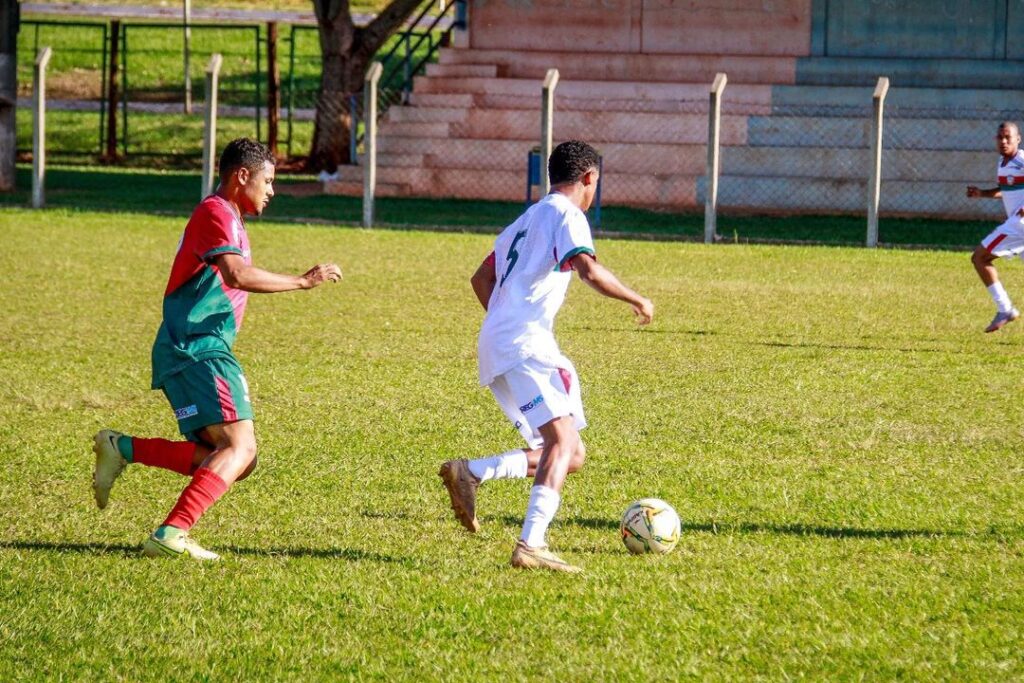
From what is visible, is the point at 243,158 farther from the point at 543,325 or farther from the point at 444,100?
the point at 444,100

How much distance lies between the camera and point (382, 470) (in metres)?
8.14

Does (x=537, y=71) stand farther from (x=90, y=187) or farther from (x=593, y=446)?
(x=593, y=446)

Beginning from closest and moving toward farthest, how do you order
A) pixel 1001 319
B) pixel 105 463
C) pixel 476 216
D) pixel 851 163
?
pixel 105 463, pixel 1001 319, pixel 476 216, pixel 851 163

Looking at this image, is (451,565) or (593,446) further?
(593,446)

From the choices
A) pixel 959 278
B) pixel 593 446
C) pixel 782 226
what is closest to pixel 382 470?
pixel 593 446

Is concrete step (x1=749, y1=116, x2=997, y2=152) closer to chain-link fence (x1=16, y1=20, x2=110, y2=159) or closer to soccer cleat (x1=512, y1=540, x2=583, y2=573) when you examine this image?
chain-link fence (x1=16, y1=20, x2=110, y2=159)

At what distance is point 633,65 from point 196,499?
23.3 m

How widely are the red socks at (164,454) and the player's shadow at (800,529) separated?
1414mm

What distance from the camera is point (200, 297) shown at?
644 cm

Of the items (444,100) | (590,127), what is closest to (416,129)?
(444,100)

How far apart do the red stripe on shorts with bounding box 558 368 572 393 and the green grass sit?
707mm

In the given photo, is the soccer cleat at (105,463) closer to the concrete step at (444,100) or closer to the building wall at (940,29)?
the concrete step at (444,100)

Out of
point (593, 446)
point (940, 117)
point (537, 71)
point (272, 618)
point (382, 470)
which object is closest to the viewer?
point (272, 618)

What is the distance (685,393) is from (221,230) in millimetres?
4823
